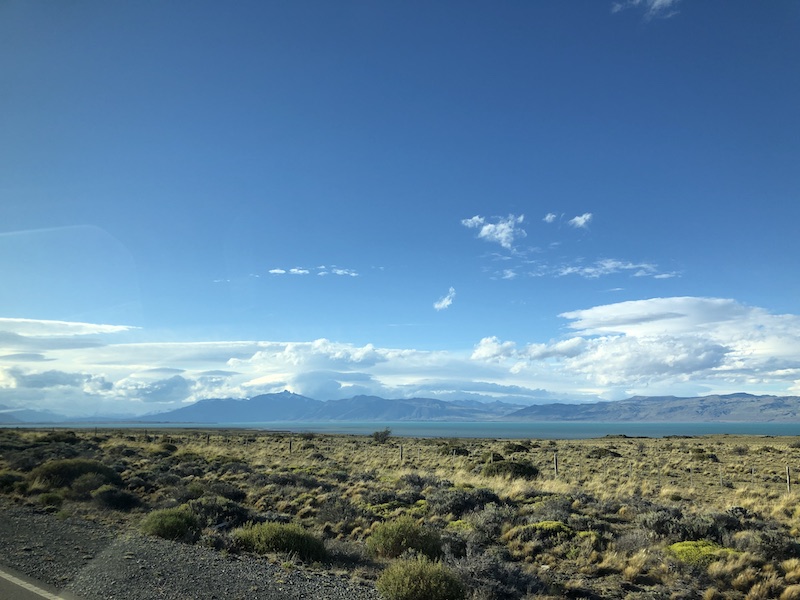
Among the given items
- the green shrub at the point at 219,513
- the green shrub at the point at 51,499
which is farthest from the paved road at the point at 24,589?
the green shrub at the point at 51,499

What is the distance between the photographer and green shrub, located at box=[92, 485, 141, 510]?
17.2 meters

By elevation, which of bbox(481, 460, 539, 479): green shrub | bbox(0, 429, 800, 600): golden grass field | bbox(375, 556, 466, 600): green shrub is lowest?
bbox(481, 460, 539, 479): green shrub

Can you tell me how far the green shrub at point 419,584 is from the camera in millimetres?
8211

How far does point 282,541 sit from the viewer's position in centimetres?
1133

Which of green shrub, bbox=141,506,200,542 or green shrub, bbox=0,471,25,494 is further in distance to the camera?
green shrub, bbox=0,471,25,494

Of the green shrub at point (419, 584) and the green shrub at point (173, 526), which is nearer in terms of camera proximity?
the green shrub at point (419, 584)

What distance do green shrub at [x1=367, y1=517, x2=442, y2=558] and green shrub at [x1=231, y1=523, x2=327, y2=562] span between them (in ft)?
4.02

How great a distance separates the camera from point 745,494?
73.4 feet

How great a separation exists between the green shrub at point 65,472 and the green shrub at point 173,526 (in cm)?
905

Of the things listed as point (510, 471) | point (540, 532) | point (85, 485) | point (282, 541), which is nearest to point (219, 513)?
point (282, 541)

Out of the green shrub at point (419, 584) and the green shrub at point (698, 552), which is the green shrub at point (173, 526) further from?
the green shrub at point (698, 552)

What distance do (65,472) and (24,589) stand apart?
1519cm

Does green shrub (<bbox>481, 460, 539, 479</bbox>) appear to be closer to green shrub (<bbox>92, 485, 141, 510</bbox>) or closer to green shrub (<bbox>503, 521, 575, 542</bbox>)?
green shrub (<bbox>503, 521, 575, 542</bbox>)

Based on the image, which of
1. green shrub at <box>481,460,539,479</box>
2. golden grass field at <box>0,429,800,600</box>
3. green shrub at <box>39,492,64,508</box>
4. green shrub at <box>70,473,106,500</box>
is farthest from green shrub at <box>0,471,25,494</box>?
green shrub at <box>481,460,539,479</box>
